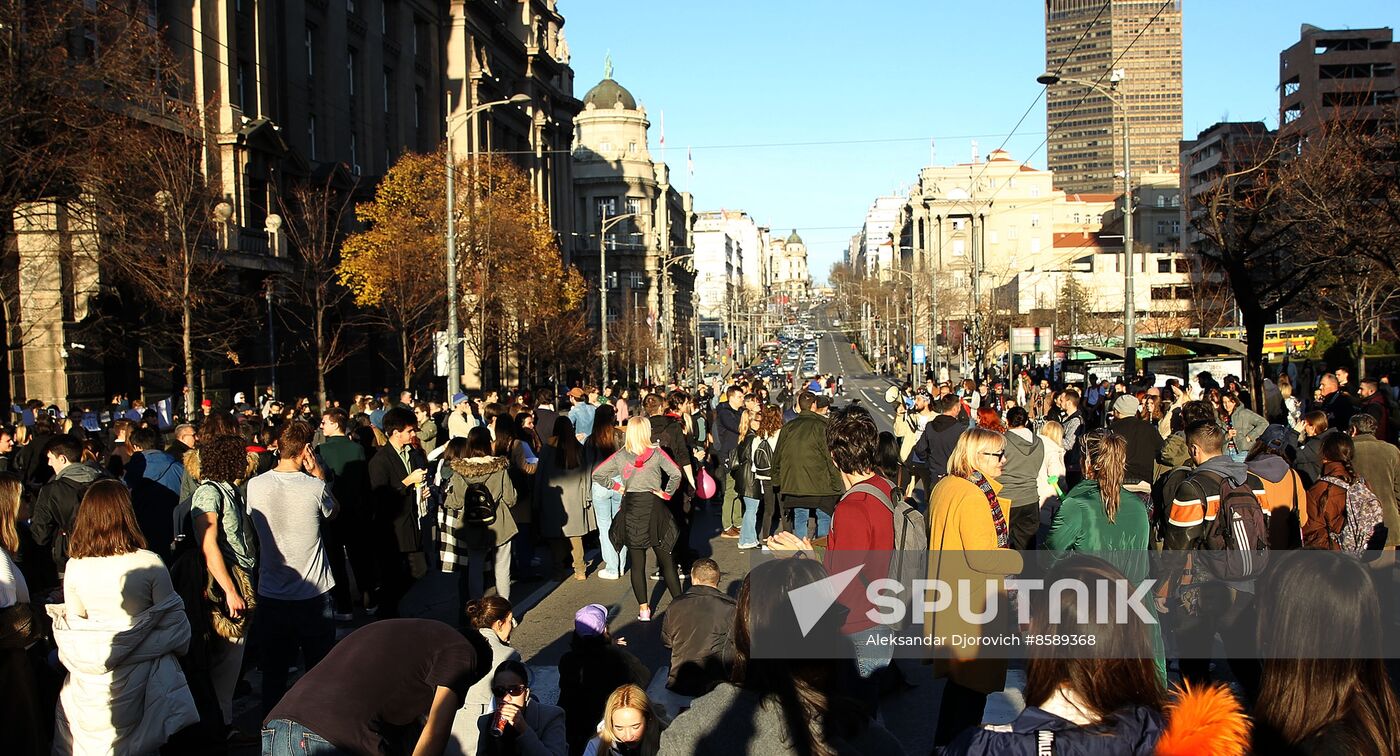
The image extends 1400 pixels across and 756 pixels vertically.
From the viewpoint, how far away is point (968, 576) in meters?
6.36

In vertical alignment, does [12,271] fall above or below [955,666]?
above

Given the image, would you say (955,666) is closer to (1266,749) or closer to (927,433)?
(1266,749)

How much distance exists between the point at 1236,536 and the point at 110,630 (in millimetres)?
6188

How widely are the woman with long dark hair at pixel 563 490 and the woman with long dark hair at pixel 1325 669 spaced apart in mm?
9154

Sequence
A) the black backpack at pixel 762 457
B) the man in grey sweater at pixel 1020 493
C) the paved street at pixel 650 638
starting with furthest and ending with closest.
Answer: the black backpack at pixel 762 457 < the man in grey sweater at pixel 1020 493 < the paved street at pixel 650 638

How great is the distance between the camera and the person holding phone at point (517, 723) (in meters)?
5.40

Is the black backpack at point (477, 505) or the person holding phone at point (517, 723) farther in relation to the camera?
the black backpack at point (477, 505)

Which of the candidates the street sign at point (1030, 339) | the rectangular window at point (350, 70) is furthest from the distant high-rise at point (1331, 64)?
Result: the rectangular window at point (350, 70)

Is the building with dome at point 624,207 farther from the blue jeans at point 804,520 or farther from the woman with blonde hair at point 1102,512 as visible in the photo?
the woman with blonde hair at point 1102,512

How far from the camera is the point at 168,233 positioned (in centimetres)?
2648

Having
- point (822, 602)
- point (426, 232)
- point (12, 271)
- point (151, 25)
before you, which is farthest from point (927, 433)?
point (426, 232)

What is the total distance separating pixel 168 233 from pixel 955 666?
2431cm

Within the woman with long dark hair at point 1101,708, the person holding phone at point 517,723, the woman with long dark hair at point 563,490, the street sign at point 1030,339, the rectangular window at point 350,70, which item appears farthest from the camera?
the rectangular window at point 350,70

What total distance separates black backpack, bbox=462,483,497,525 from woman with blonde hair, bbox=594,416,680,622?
1.08 m
